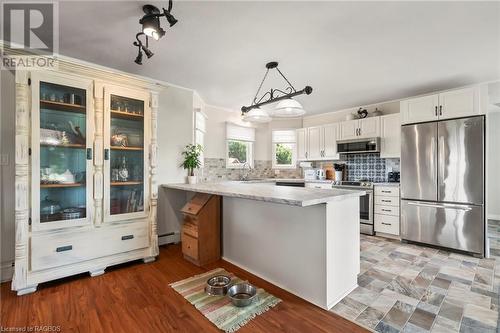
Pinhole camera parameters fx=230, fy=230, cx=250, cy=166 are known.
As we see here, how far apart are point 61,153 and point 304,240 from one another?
2.69 meters

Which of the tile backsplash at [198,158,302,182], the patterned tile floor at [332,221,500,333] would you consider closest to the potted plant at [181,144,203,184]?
the tile backsplash at [198,158,302,182]

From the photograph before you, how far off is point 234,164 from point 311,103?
209 centimetres

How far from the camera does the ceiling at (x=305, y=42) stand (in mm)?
1942

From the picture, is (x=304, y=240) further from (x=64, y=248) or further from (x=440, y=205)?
(x=440, y=205)

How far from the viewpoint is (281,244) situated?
2.32 m

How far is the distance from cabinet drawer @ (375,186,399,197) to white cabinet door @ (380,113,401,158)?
2.02 feet

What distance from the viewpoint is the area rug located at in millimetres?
1773

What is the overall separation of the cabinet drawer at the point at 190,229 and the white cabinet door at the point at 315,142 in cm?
340

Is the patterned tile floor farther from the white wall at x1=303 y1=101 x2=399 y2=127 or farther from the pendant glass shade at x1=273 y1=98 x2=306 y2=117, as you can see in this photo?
the white wall at x1=303 y1=101 x2=399 y2=127

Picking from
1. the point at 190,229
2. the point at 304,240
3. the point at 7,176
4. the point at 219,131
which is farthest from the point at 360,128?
the point at 7,176

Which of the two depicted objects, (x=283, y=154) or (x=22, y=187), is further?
(x=283, y=154)

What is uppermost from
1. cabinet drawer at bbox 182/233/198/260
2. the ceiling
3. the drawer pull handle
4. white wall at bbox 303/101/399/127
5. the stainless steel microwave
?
the ceiling

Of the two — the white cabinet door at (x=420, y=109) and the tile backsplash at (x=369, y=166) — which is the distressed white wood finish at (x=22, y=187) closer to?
the white cabinet door at (x=420, y=109)

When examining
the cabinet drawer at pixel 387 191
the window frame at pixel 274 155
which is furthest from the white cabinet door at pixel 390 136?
the window frame at pixel 274 155
